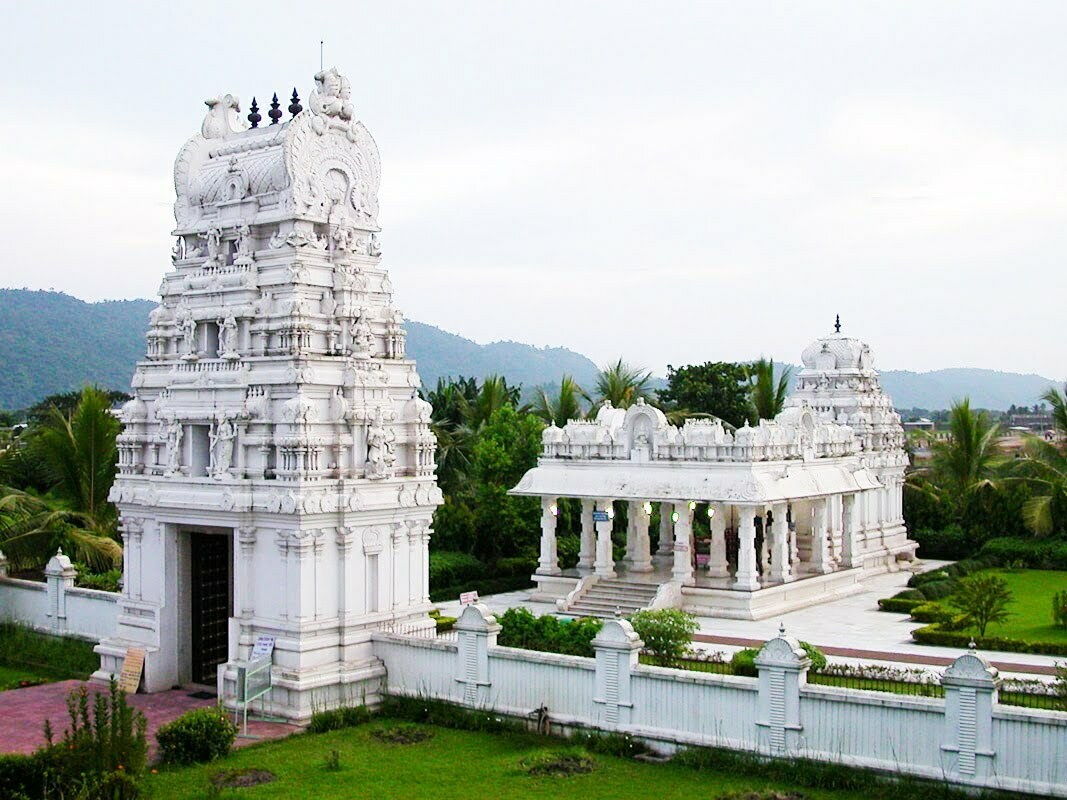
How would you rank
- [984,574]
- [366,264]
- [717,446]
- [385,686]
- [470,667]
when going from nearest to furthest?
1. [470,667]
2. [385,686]
3. [366,264]
4. [717,446]
5. [984,574]

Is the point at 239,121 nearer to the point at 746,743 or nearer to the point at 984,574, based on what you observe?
the point at 746,743

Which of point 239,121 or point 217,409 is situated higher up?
point 239,121

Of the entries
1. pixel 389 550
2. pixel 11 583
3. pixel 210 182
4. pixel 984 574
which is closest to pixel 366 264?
pixel 210 182

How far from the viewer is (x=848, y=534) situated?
114 feet

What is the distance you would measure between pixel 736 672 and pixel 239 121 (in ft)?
40.5

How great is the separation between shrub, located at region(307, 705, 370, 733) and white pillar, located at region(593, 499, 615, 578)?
44.3ft

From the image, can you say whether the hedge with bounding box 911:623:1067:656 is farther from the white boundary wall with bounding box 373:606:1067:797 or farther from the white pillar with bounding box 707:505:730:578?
the white boundary wall with bounding box 373:606:1067:797

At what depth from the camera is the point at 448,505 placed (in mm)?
35938

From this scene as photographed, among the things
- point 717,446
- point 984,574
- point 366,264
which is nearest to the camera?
point 366,264

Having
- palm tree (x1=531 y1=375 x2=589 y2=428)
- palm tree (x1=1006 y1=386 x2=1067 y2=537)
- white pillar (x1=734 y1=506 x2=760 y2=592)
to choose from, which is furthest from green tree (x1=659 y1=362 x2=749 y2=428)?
white pillar (x1=734 y1=506 x2=760 y2=592)

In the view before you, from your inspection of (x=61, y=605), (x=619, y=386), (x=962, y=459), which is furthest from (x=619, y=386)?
(x=61, y=605)

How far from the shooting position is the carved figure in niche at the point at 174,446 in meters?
→ 20.6

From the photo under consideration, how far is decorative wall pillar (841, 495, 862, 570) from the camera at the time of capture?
114ft

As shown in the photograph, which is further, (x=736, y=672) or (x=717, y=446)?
(x=717, y=446)
